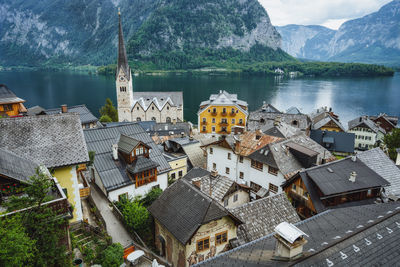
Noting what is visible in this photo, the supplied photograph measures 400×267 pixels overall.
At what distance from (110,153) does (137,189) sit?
4.87m

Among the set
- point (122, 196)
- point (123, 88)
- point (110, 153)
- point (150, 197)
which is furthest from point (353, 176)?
point (123, 88)

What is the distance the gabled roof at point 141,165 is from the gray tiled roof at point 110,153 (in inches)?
42.9

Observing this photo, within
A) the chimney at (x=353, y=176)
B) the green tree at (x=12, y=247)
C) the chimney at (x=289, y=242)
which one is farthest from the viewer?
the chimney at (x=353, y=176)

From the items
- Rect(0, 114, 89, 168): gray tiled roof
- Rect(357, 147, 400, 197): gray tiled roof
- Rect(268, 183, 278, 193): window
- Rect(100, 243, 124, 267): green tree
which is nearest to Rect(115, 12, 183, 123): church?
Rect(268, 183, 278, 193): window

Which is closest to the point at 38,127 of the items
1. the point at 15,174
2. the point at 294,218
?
the point at 15,174

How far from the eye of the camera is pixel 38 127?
1777 cm

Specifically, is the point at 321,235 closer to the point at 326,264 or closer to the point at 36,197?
the point at 326,264

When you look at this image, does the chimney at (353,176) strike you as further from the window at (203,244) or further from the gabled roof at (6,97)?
the gabled roof at (6,97)

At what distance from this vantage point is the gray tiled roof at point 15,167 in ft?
38.3

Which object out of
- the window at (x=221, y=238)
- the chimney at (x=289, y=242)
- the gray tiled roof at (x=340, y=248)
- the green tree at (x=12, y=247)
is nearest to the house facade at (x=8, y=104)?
the green tree at (x=12, y=247)

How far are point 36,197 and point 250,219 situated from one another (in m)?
15.2

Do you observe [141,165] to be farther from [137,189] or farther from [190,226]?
[190,226]

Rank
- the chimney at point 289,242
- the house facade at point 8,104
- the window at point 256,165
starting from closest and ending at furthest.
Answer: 1. the chimney at point 289,242
2. the window at point 256,165
3. the house facade at point 8,104

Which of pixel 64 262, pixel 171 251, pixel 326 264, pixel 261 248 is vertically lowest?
pixel 171 251
